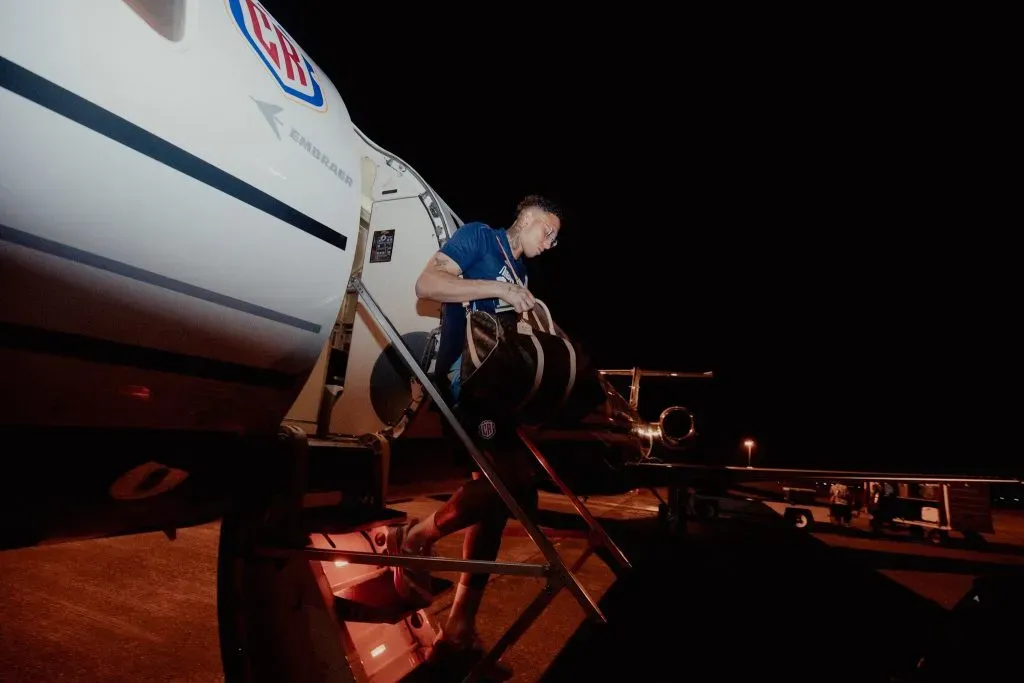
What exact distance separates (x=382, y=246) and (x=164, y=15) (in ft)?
9.47

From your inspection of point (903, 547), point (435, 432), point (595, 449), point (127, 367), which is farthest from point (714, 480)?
point (903, 547)

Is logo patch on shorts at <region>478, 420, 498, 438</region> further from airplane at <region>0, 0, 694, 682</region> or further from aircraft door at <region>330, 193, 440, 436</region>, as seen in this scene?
aircraft door at <region>330, 193, 440, 436</region>

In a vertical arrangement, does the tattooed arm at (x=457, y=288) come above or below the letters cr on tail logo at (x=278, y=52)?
below

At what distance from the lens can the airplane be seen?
1344 millimetres

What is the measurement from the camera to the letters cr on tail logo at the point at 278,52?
197 cm

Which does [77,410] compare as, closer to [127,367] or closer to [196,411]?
[127,367]

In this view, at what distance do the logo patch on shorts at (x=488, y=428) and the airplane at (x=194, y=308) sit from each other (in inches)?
17.4

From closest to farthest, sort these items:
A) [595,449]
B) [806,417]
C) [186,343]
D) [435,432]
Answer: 1. [186,343]
2. [435,432]
3. [595,449]
4. [806,417]

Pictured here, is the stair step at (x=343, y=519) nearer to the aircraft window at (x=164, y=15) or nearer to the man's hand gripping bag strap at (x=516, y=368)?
the man's hand gripping bag strap at (x=516, y=368)

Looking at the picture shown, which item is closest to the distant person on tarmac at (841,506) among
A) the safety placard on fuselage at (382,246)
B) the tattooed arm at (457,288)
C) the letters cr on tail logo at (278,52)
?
the safety placard on fuselage at (382,246)

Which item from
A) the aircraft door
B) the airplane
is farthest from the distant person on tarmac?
the aircraft door

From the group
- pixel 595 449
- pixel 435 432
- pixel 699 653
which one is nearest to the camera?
pixel 699 653

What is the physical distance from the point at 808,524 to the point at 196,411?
14.7m

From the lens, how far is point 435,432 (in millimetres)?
4324
